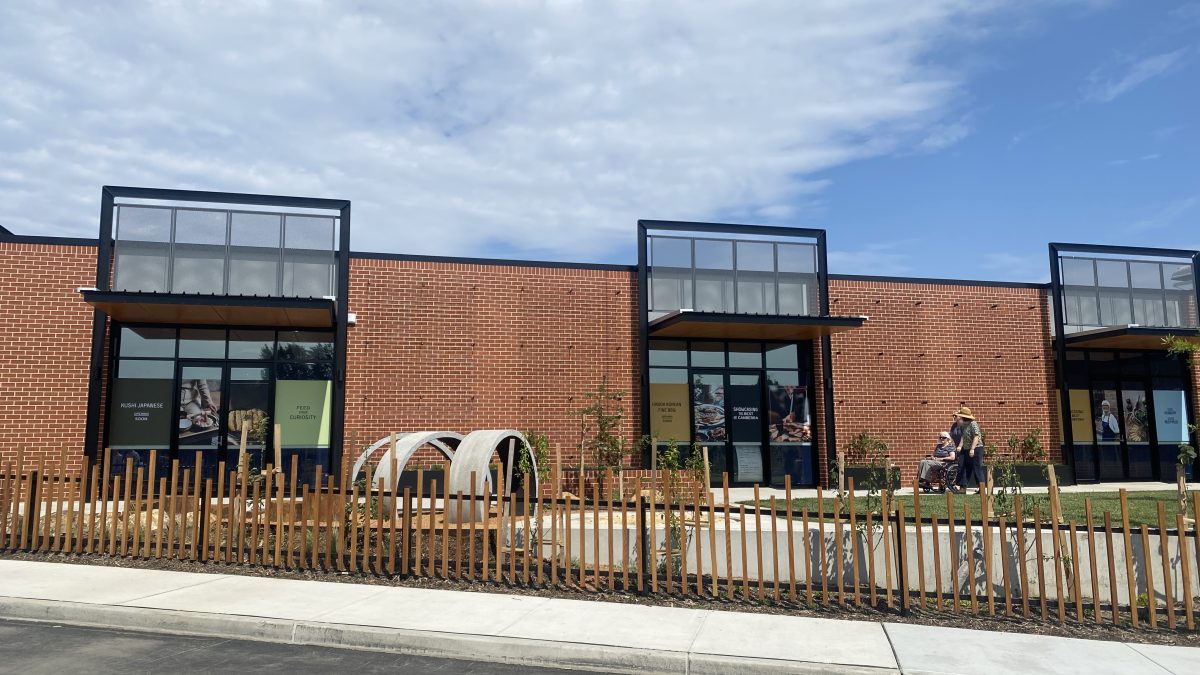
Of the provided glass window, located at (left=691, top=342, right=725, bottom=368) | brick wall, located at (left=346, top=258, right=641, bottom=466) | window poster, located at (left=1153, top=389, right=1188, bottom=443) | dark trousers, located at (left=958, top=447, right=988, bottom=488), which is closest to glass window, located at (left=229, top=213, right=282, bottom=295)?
brick wall, located at (left=346, top=258, right=641, bottom=466)

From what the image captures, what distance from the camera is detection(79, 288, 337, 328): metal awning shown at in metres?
13.9

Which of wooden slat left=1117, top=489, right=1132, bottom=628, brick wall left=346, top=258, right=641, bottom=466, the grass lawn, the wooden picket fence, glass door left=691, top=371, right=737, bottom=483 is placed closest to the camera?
wooden slat left=1117, top=489, right=1132, bottom=628

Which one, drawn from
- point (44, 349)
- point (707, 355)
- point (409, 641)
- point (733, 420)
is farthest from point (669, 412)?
point (44, 349)

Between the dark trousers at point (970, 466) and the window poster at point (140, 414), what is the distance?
1459 cm

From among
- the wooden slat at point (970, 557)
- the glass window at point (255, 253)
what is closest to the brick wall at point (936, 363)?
the wooden slat at point (970, 557)

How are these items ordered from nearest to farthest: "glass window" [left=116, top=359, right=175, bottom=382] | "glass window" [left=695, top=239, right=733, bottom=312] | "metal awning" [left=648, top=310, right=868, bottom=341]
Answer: "glass window" [left=116, top=359, right=175, bottom=382] → "metal awning" [left=648, top=310, right=868, bottom=341] → "glass window" [left=695, top=239, right=733, bottom=312]

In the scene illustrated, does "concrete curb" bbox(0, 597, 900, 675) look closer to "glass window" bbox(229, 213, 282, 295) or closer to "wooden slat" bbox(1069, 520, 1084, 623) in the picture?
"wooden slat" bbox(1069, 520, 1084, 623)

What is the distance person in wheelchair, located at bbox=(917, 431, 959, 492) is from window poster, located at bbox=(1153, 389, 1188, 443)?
6.68 meters

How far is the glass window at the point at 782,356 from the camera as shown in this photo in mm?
18359

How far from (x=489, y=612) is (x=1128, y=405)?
17983mm

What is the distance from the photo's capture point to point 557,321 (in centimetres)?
1719

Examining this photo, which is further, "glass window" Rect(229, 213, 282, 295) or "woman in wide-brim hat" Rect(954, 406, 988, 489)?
"woman in wide-brim hat" Rect(954, 406, 988, 489)

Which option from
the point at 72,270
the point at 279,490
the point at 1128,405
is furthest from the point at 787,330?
the point at 72,270

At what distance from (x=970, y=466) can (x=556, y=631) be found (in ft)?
38.7
